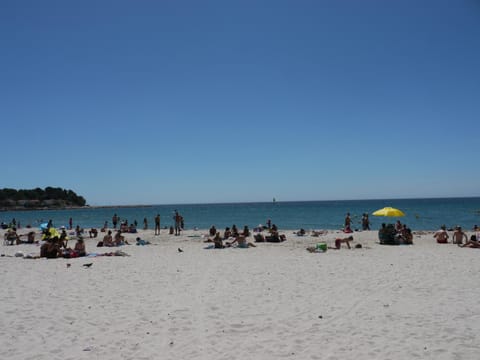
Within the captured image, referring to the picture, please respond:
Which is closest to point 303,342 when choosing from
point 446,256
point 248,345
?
point 248,345

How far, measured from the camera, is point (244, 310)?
24.0 ft

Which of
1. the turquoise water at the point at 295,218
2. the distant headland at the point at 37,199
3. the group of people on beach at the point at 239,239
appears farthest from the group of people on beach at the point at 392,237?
the distant headland at the point at 37,199

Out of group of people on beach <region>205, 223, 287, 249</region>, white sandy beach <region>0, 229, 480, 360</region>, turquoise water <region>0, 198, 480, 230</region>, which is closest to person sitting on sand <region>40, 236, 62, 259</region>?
white sandy beach <region>0, 229, 480, 360</region>

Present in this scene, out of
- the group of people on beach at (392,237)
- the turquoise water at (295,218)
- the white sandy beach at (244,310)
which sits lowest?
the turquoise water at (295,218)

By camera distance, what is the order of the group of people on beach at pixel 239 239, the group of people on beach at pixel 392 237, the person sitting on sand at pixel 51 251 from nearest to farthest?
the person sitting on sand at pixel 51 251, the group of people on beach at pixel 239 239, the group of people on beach at pixel 392 237

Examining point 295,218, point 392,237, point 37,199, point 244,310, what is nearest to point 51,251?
point 244,310

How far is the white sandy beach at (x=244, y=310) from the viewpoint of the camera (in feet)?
17.9

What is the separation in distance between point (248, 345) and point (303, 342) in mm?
829

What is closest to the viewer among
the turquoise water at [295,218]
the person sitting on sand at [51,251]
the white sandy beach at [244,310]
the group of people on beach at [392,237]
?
the white sandy beach at [244,310]

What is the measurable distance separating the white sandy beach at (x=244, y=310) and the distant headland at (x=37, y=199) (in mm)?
135789

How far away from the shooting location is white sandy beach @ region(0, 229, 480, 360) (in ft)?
17.9

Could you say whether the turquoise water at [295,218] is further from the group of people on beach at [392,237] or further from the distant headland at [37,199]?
the distant headland at [37,199]

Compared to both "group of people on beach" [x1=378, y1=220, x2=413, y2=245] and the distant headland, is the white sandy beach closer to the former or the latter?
"group of people on beach" [x1=378, y1=220, x2=413, y2=245]

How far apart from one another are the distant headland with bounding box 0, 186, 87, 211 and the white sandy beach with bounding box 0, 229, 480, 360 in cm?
13579
